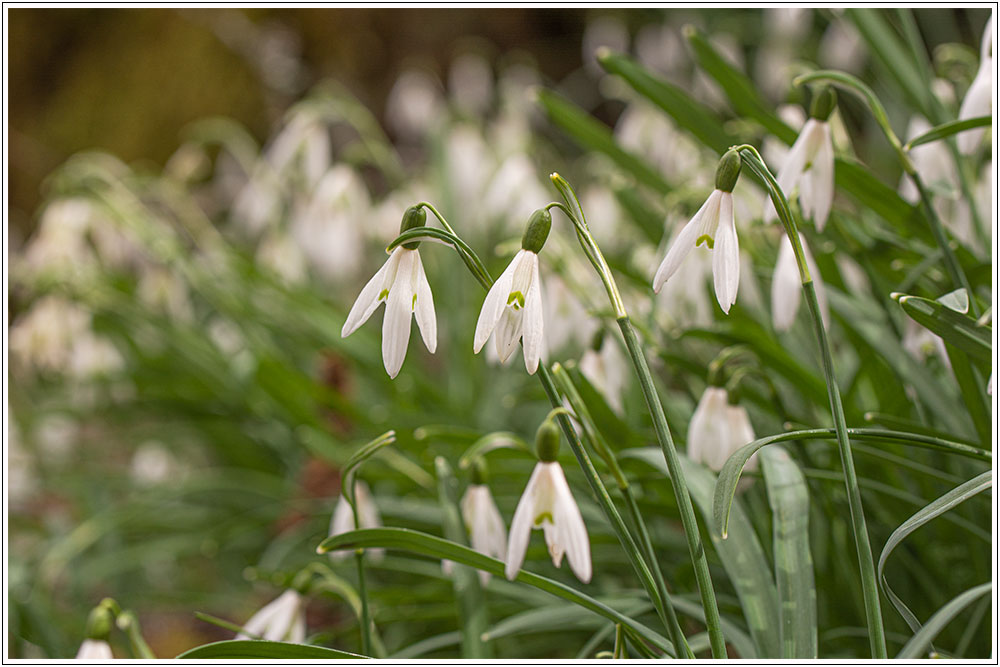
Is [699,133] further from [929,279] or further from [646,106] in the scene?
[646,106]

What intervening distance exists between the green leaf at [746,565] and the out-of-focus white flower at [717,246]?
0.73ft

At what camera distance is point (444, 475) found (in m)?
0.94

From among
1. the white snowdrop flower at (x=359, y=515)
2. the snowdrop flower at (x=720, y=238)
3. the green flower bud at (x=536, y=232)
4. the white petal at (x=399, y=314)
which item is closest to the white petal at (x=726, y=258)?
the snowdrop flower at (x=720, y=238)

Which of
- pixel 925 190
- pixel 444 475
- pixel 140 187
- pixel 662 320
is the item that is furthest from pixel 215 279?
pixel 925 190

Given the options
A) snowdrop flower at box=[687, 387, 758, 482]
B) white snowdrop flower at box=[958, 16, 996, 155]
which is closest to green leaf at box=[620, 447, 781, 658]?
snowdrop flower at box=[687, 387, 758, 482]

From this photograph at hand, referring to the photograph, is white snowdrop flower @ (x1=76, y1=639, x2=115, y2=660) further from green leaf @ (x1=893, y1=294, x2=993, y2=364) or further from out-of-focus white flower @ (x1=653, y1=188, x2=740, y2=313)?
green leaf @ (x1=893, y1=294, x2=993, y2=364)

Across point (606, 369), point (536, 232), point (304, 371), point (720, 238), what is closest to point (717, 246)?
point (720, 238)

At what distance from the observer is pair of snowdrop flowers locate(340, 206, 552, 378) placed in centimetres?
61

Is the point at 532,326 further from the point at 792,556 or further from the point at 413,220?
the point at 792,556

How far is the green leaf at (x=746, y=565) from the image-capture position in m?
0.75

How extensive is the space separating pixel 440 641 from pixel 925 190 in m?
0.73

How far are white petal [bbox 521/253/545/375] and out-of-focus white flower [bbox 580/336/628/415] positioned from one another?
0.35 meters

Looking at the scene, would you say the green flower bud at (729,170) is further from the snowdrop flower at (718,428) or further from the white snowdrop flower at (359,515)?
the white snowdrop flower at (359,515)

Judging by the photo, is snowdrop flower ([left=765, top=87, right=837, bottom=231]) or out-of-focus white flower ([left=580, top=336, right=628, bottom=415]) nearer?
snowdrop flower ([left=765, top=87, right=837, bottom=231])
